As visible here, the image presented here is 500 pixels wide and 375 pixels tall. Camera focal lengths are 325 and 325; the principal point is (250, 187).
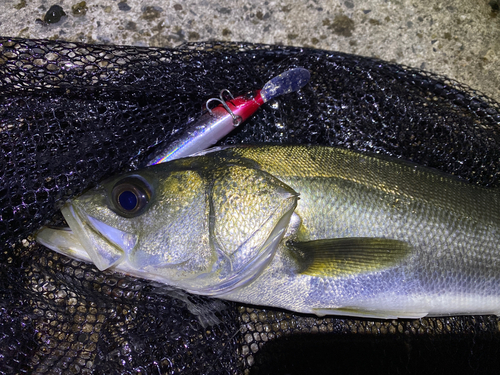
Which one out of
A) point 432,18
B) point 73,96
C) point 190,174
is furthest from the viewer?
point 432,18

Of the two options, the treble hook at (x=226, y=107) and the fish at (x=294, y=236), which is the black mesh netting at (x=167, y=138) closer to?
the treble hook at (x=226, y=107)

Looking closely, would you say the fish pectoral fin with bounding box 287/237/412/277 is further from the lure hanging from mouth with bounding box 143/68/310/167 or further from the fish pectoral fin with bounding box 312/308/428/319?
the lure hanging from mouth with bounding box 143/68/310/167

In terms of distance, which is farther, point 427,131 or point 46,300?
point 427,131

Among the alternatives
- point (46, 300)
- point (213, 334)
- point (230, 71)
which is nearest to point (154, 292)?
point (213, 334)

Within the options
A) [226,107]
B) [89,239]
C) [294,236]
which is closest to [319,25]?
[226,107]

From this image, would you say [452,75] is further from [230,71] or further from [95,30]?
[95,30]

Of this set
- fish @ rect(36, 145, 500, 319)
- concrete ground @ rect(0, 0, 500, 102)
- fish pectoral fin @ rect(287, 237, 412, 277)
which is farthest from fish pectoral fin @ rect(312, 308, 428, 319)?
concrete ground @ rect(0, 0, 500, 102)

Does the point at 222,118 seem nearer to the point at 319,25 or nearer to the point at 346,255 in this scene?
the point at 346,255
